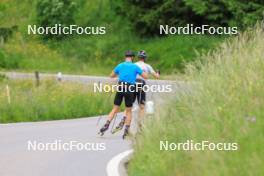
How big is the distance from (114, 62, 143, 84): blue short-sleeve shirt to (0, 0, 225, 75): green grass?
2661 centimetres

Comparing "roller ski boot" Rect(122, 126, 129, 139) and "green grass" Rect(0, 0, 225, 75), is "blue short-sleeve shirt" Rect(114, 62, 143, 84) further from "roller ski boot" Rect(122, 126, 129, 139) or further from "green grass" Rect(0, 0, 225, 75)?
"green grass" Rect(0, 0, 225, 75)

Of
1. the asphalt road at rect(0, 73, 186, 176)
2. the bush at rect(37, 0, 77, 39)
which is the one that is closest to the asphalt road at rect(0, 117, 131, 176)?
the asphalt road at rect(0, 73, 186, 176)

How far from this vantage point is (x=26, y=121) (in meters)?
23.7

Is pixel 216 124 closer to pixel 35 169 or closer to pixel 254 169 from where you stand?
pixel 254 169

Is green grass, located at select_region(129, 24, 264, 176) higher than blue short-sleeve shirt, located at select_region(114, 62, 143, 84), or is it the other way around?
blue short-sleeve shirt, located at select_region(114, 62, 143, 84)

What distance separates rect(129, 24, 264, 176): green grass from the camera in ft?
28.5

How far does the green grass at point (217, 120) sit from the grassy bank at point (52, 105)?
1171 centimetres

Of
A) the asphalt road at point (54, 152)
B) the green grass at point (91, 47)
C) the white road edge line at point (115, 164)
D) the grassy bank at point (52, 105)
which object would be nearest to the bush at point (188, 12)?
the green grass at point (91, 47)

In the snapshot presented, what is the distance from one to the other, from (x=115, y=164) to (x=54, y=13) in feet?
120

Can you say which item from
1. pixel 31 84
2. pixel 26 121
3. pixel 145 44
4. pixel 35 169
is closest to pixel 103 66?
pixel 145 44

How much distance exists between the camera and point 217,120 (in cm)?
962

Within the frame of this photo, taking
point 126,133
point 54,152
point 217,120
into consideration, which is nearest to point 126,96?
point 126,133

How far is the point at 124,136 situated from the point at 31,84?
67.5ft

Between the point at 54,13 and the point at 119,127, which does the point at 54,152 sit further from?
the point at 54,13
